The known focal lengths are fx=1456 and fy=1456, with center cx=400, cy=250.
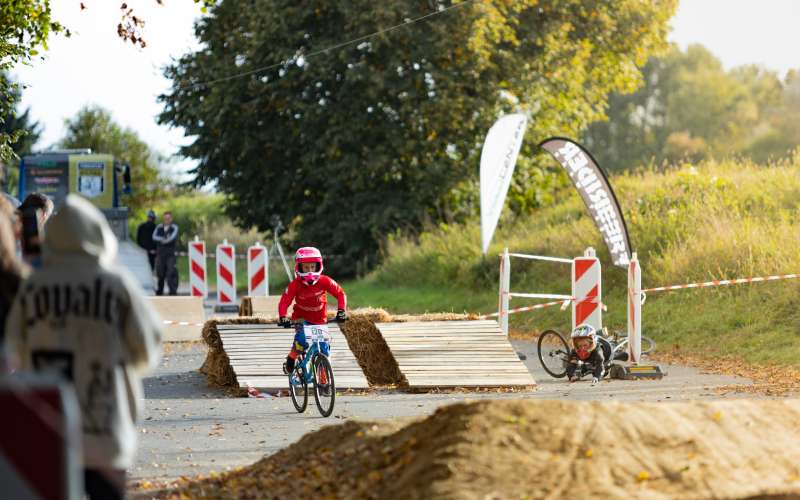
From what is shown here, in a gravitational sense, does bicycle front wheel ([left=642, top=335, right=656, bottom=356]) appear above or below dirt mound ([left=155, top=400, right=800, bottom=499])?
above

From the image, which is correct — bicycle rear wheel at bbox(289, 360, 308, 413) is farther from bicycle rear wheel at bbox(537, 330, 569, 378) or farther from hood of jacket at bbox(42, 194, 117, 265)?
hood of jacket at bbox(42, 194, 117, 265)

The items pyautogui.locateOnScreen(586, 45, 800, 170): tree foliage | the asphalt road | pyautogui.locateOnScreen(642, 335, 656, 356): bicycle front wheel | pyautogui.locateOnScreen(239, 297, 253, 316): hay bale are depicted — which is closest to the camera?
the asphalt road

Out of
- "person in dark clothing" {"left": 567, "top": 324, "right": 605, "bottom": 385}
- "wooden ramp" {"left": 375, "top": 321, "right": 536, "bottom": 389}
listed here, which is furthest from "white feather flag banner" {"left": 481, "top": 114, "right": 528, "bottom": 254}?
"person in dark clothing" {"left": 567, "top": 324, "right": 605, "bottom": 385}

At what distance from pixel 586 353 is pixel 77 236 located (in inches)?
470

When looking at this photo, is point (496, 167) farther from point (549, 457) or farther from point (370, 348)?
point (549, 457)

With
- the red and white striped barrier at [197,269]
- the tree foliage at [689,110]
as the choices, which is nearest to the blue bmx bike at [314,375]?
the red and white striped barrier at [197,269]

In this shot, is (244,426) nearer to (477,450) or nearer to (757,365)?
(477,450)

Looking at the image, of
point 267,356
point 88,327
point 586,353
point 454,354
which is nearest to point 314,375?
point 267,356

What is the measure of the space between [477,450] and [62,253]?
2812 millimetres

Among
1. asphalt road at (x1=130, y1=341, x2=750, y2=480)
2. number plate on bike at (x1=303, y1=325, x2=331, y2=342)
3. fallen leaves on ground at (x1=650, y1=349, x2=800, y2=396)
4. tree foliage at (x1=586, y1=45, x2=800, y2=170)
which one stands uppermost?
tree foliage at (x1=586, y1=45, x2=800, y2=170)

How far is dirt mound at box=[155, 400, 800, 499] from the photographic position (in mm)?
7656

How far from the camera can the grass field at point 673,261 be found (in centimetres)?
2148

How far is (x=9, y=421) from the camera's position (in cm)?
443

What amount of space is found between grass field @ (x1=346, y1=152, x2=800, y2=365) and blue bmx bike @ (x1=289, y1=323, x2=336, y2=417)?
7.16 metres
